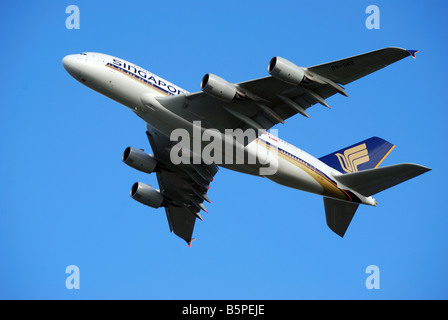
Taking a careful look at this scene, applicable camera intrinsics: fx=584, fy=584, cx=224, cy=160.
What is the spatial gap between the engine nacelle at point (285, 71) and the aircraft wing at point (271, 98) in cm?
40

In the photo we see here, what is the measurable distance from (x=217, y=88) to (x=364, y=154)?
45.6 ft

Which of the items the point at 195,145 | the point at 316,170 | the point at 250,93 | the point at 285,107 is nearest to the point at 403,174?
the point at 316,170

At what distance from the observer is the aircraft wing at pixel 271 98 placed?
97.9ft

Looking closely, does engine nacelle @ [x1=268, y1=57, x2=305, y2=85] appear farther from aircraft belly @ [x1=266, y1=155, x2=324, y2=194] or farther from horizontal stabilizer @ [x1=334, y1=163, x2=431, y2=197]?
horizontal stabilizer @ [x1=334, y1=163, x2=431, y2=197]

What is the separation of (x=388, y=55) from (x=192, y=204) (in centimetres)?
1998

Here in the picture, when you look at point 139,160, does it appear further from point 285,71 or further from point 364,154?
Result: point 364,154

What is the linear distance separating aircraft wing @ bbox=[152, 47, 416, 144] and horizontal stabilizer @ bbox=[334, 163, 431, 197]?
6269 mm

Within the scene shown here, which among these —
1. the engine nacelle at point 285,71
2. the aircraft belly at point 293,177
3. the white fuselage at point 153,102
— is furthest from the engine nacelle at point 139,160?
the engine nacelle at point 285,71

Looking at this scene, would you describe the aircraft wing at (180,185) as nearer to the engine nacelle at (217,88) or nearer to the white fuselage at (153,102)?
the white fuselage at (153,102)

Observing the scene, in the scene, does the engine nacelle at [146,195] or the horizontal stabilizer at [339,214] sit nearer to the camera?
the horizontal stabilizer at [339,214]

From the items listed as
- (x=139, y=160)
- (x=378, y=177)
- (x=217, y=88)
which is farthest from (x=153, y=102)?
(x=378, y=177)

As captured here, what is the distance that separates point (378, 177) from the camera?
3556 centimetres

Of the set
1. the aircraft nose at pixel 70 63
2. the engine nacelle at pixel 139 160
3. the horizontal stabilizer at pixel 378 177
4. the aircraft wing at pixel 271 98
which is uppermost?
the aircraft nose at pixel 70 63

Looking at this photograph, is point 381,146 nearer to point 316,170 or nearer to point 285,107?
point 316,170
